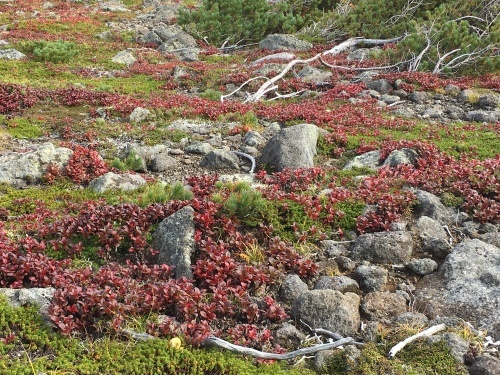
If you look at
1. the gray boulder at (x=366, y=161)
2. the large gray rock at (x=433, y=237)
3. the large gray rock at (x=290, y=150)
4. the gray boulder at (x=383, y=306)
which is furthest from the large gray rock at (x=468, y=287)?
the large gray rock at (x=290, y=150)

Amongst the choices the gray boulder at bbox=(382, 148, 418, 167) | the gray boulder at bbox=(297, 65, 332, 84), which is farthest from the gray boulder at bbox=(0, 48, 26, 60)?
the gray boulder at bbox=(382, 148, 418, 167)

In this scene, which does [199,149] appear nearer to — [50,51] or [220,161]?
[220,161]

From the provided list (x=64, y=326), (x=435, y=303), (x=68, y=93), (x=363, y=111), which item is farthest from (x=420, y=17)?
(x=64, y=326)

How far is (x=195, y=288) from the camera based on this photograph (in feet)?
20.4

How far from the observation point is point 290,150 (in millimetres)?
11992

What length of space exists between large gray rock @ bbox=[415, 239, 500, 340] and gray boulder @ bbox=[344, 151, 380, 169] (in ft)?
16.0

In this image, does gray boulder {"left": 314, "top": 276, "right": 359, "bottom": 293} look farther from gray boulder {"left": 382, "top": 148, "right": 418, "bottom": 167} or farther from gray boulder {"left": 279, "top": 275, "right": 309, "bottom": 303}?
gray boulder {"left": 382, "top": 148, "right": 418, "bottom": 167}

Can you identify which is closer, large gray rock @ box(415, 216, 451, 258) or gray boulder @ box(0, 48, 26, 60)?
large gray rock @ box(415, 216, 451, 258)

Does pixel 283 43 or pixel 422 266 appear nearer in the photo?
pixel 422 266

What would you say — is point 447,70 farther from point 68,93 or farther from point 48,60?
point 48,60

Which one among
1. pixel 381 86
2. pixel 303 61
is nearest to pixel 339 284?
pixel 381 86

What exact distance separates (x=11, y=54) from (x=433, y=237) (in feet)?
77.8

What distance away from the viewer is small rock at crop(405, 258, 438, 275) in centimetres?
721

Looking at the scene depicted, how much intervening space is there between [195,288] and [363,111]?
12738 mm
